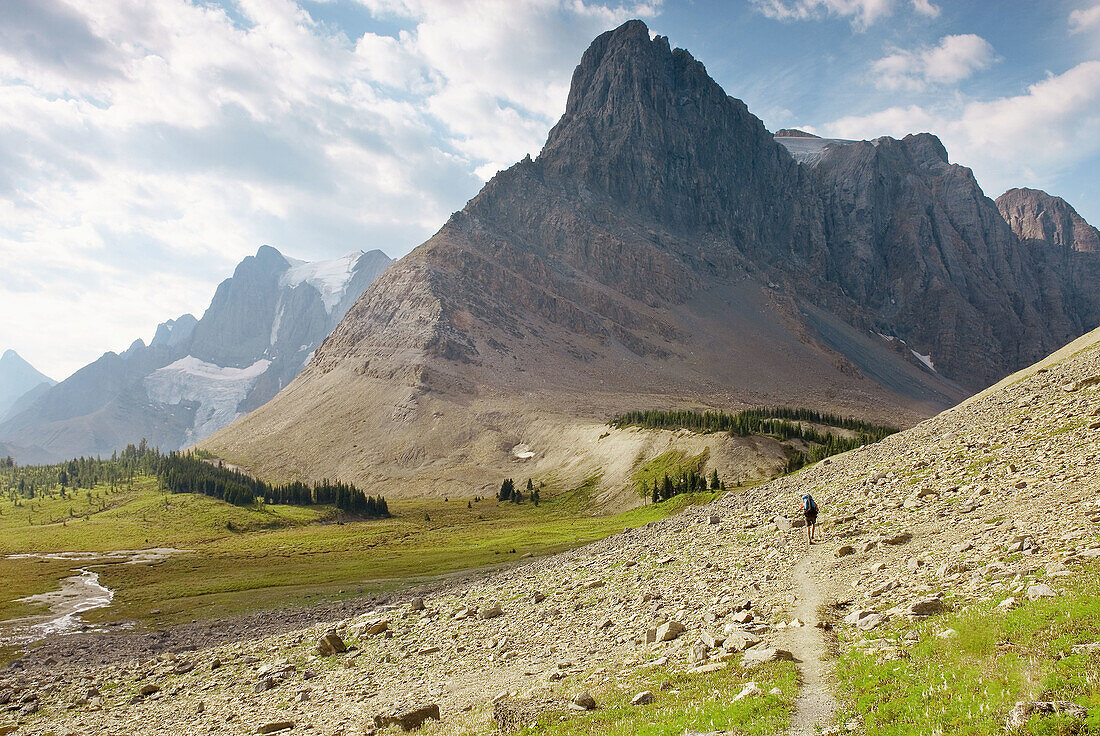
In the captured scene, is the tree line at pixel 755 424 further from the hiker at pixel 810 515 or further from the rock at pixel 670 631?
the rock at pixel 670 631

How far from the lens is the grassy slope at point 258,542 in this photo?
2542 inches

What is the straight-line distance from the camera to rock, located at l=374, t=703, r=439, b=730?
64.7 ft

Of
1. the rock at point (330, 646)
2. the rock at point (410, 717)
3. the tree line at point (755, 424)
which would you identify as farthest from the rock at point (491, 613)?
the tree line at point (755, 424)

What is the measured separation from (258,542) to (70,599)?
119 feet

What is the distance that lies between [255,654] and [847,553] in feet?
107

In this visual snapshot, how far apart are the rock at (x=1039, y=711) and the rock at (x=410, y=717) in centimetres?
1561

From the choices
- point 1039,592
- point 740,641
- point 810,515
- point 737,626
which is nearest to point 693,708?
point 740,641

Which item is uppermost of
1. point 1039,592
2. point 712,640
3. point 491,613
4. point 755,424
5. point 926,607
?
point 755,424

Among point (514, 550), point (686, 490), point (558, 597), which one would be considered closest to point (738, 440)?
point (686, 490)

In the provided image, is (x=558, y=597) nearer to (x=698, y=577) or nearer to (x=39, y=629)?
(x=698, y=577)

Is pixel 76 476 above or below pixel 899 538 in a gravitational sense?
above

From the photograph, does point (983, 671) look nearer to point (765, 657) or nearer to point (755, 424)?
point (765, 657)

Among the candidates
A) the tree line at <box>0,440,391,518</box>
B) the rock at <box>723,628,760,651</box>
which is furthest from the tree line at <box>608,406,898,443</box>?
the rock at <box>723,628,760,651</box>

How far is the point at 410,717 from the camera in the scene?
19.9 metres
